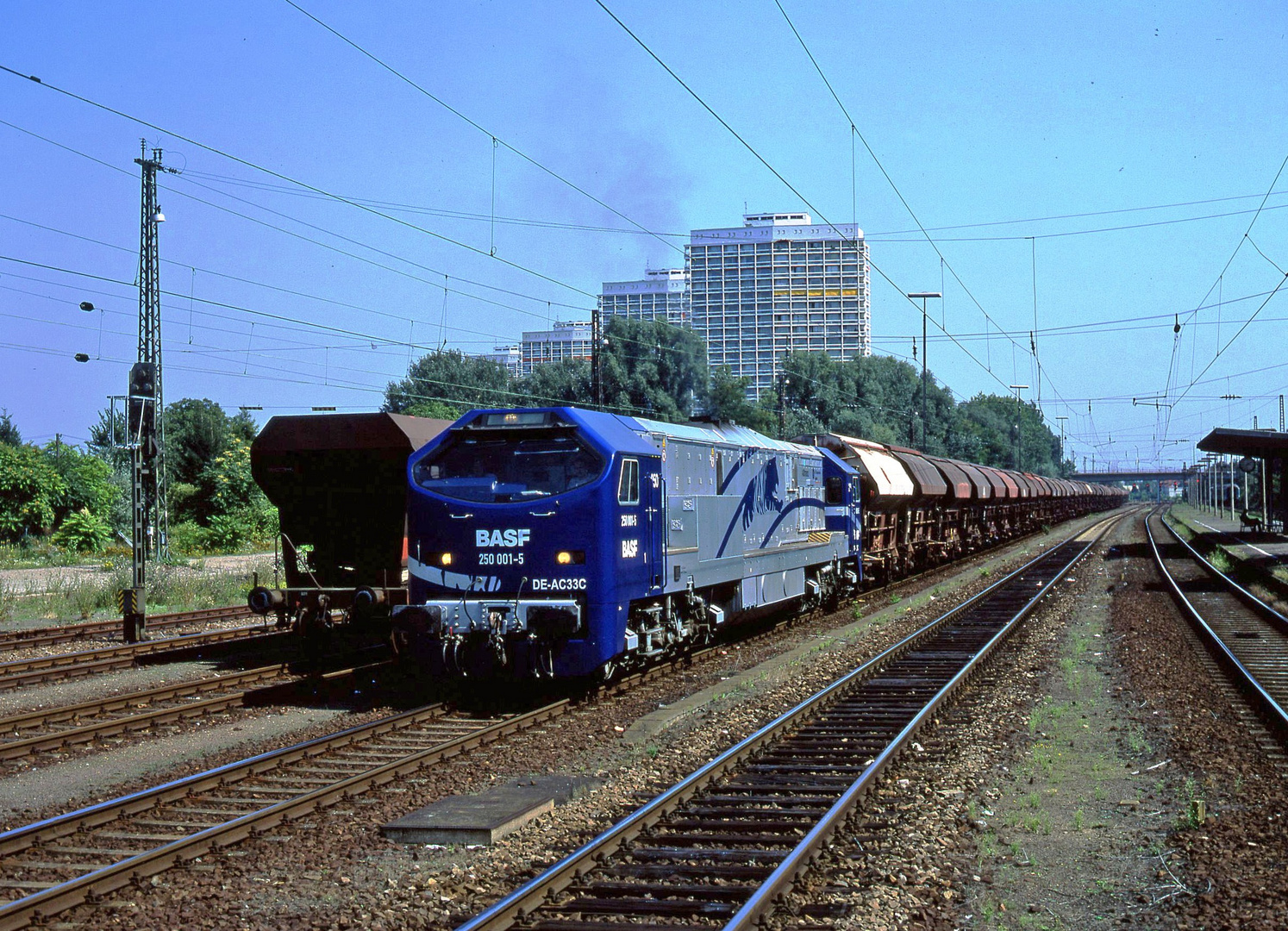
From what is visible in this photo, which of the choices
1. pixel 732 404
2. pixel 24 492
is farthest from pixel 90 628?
pixel 732 404

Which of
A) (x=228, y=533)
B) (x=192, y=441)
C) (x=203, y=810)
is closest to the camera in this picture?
(x=203, y=810)

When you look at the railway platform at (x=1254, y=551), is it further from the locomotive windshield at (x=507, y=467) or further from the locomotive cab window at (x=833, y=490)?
the locomotive windshield at (x=507, y=467)

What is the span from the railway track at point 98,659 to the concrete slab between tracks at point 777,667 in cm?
616

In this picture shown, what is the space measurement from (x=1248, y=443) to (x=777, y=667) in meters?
32.6

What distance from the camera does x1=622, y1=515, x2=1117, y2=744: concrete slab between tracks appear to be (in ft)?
40.3

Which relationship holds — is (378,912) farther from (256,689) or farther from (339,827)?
(256,689)

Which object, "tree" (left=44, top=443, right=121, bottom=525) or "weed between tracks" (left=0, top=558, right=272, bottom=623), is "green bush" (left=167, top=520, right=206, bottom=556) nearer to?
"tree" (left=44, top=443, right=121, bottom=525)

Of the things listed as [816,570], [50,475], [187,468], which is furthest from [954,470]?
[187,468]

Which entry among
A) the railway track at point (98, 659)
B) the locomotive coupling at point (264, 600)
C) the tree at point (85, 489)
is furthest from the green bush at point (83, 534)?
the locomotive coupling at point (264, 600)

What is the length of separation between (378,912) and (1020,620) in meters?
17.4

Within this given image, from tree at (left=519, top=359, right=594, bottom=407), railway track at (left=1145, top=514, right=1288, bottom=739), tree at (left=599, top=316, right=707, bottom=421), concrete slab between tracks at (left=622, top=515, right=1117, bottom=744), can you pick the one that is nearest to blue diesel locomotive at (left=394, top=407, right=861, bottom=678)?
concrete slab between tracks at (left=622, top=515, right=1117, bottom=744)

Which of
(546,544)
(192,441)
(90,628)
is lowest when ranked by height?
(90,628)

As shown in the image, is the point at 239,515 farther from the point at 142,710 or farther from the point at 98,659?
the point at 142,710

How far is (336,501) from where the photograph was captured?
16.2 meters
